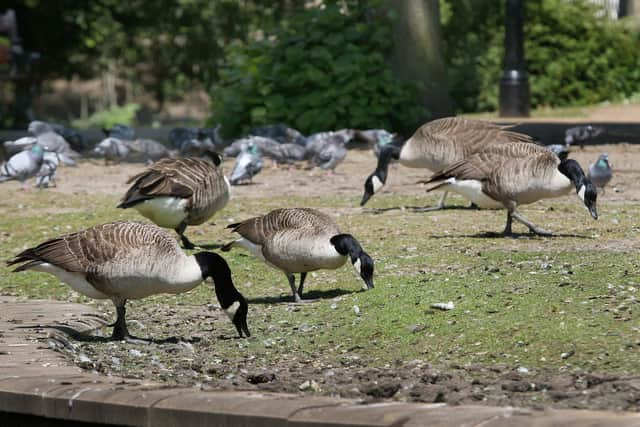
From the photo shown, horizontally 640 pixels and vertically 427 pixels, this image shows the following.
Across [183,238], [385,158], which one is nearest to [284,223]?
[183,238]

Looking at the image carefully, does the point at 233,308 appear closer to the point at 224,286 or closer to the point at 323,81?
the point at 224,286

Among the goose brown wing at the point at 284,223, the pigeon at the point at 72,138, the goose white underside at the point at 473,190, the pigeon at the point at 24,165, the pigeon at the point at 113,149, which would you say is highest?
the goose brown wing at the point at 284,223

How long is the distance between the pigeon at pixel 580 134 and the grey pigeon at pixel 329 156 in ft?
10.7

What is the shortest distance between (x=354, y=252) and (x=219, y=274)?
1.29 metres

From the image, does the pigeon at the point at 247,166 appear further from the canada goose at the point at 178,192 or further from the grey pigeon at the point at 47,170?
the canada goose at the point at 178,192

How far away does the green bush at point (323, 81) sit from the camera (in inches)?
800

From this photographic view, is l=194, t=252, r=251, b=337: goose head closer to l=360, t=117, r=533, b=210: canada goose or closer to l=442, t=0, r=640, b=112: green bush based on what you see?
l=360, t=117, r=533, b=210: canada goose

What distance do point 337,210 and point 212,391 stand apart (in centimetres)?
770

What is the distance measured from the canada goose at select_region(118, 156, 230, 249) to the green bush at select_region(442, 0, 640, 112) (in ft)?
50.2

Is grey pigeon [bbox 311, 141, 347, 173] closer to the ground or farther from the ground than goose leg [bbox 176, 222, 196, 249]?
closer to the ground

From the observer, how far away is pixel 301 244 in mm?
8633

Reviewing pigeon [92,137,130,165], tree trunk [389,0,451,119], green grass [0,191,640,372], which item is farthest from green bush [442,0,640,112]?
green grass [0,191,640,372]

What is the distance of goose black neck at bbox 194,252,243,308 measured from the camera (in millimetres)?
7543

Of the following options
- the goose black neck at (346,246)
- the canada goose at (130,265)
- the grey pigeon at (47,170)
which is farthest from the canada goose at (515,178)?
the grey pigeon at (47,170)
